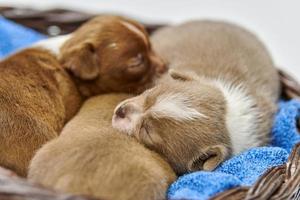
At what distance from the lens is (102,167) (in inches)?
70.7

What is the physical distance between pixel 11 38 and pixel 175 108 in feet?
4.38

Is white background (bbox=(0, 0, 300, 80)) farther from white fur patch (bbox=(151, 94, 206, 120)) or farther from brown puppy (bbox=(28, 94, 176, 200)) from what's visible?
brown puppy (bbox=(28, 94, 176, 200))

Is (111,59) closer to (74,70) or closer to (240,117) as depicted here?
(74,70)

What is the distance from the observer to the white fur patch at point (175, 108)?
2127mm

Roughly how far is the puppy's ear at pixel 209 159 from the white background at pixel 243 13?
2113 mm

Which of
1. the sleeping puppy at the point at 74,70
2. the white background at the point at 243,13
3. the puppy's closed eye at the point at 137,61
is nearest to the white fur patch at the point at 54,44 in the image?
the sleeping puppy at the point at 74,70

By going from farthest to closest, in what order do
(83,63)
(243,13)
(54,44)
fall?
1. (243,13)
2. (54,44)
3. (83,63)

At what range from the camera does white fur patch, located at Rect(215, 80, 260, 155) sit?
2311 mm

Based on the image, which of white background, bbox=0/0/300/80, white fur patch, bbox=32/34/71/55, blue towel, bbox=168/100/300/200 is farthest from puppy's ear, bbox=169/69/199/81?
white background, bbox=0/0/300/80

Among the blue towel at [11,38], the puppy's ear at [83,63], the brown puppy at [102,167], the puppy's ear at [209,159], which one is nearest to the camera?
the brown puppy at [102,167]

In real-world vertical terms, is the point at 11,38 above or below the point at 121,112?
below

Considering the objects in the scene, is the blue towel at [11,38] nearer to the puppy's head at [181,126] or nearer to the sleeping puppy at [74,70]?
the sleeping puppy at [74,70]

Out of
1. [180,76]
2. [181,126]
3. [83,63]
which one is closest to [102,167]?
[181,126]

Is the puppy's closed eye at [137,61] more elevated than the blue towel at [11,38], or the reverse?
the puppy's closed eye at [137,61]
